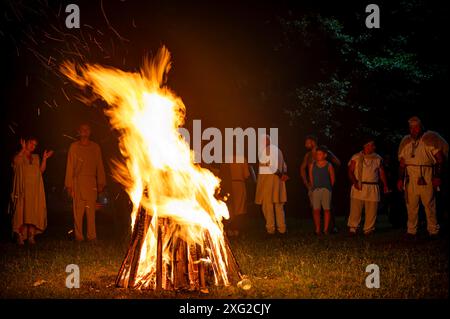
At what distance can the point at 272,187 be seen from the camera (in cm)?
1425

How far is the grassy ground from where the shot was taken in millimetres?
7781

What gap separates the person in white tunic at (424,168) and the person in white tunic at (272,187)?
110 inches

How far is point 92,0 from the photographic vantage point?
650 inches

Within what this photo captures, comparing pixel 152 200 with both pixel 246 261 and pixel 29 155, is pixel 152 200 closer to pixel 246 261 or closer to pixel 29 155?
pixel 246 261

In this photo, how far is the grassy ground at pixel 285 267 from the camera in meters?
7.78

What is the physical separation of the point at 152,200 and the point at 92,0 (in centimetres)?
968

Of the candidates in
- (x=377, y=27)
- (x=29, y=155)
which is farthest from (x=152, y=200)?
(x=377, y=27)

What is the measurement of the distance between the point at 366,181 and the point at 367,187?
0.13 meters

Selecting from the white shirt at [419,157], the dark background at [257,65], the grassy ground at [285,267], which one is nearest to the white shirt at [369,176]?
the grassy ground at [285,267]

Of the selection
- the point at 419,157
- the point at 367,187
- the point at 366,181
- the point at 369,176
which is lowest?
the point at 367,187

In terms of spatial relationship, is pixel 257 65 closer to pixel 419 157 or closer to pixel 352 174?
pixel 352 174

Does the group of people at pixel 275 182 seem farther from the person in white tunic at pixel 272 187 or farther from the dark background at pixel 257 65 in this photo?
the dark background at pixel 257 65

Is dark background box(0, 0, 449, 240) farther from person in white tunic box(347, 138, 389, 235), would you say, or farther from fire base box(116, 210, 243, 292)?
fire base box(116, 210, 243, 292)

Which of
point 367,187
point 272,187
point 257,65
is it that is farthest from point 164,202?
point 257,65
